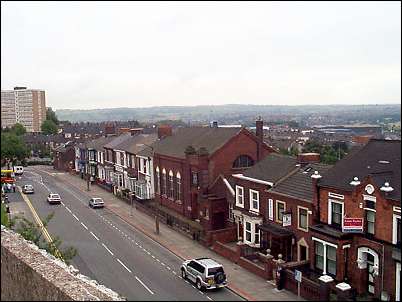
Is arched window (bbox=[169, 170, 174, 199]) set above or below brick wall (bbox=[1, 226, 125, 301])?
below

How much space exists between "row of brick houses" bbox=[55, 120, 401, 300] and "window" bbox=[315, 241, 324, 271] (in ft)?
0.14

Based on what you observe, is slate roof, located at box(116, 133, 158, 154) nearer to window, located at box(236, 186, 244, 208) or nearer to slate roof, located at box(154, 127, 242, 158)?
slate roof, located at box(154, 127, 242, 158)

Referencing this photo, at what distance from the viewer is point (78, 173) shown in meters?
64.4

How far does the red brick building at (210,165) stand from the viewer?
30969 millimetres

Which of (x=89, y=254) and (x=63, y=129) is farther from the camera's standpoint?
(x=63, y=129)

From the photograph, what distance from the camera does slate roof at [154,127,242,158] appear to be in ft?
107

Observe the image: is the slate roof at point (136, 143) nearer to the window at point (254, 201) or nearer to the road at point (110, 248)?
the road at point (110, 248)

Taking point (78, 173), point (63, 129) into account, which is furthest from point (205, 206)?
point (63, 129)

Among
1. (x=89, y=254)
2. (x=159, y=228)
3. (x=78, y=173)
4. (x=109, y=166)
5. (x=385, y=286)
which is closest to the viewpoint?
(x=385, y=286)

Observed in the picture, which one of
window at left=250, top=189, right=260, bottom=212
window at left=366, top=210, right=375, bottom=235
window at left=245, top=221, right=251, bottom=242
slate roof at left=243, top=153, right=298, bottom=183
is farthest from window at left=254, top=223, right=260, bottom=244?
window at left=366, top=210, right=375, bottom=235

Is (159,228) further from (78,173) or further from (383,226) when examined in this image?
(78,173)

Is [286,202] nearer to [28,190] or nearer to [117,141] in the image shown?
[28,190]

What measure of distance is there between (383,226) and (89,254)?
14.0 m

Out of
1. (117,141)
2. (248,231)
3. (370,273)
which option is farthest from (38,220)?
(117,141)
